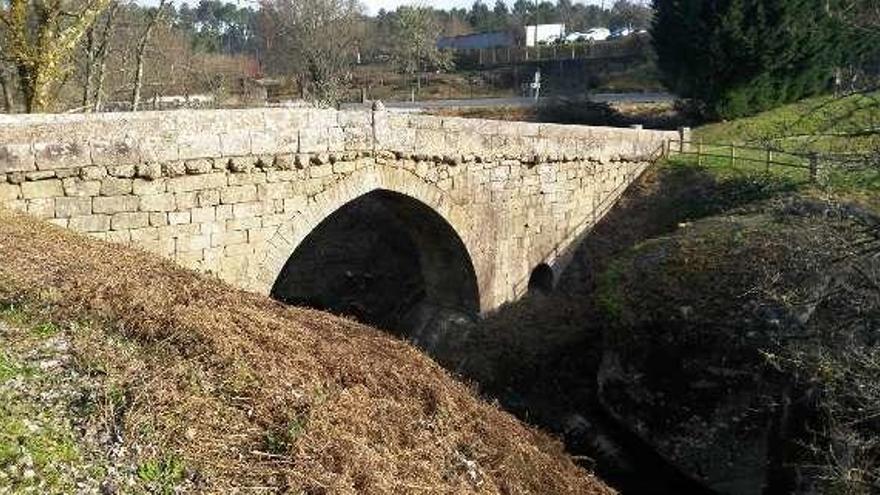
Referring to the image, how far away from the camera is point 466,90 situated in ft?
155

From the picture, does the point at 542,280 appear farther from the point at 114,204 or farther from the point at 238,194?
the point at 114,204

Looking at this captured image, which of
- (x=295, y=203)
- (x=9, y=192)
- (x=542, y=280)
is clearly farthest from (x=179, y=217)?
(x=542, y=280)

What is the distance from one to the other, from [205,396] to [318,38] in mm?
29850

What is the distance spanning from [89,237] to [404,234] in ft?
37.3

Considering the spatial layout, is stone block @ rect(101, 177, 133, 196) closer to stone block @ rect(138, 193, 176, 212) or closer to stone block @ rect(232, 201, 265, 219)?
stone block @ rect(138, 193, 176, 212)

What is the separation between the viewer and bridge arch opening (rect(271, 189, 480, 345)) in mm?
16484

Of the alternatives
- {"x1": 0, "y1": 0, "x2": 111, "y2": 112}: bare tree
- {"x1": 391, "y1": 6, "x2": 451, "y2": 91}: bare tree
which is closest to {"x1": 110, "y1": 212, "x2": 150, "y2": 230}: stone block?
{"x1": 0, "y1": 0, "x2": 111, "y2": 112}: bare tree

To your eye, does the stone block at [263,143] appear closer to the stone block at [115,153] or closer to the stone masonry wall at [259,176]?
the stone masonry wall at [259,176]

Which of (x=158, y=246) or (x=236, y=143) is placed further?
(x=236, y=143)

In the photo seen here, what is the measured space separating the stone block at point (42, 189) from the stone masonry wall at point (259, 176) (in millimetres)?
12

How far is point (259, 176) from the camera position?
11.4 m

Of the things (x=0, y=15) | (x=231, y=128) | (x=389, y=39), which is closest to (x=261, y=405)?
(x=231, y=128)

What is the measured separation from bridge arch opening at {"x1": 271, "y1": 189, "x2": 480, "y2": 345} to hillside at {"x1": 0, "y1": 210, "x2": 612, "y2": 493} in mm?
7209

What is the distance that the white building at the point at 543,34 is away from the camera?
62.8m
